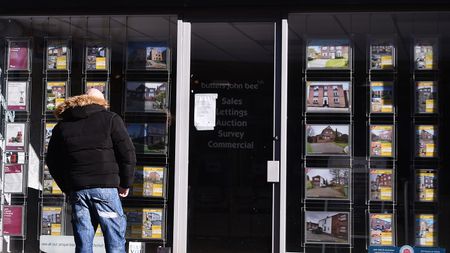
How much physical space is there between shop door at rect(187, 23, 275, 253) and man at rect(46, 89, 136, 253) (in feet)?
4.68

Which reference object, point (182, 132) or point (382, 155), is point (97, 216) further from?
point (382, 155)

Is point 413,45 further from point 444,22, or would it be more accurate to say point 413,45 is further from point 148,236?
point 148,236

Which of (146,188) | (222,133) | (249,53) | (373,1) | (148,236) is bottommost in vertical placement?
(148,236)

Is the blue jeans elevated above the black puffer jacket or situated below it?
below

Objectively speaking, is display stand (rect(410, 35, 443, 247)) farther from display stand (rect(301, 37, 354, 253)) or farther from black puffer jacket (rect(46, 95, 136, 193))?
black puffer jacket (rect(46, 95, 136, 193))

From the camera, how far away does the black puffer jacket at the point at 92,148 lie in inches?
209

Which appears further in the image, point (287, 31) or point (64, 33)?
point (64, 33)

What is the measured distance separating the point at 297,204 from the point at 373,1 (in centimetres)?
207

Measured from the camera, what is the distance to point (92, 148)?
5.32 metres

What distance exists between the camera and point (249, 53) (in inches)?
265

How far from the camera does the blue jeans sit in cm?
532

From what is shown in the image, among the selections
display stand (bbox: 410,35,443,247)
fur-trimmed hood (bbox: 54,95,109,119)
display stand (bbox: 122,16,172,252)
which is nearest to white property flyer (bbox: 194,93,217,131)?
display stand (bbox: 122,16,172,252)

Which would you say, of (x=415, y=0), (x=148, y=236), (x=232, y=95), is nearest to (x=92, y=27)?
(x=232, y=95)

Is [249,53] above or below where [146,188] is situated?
above
